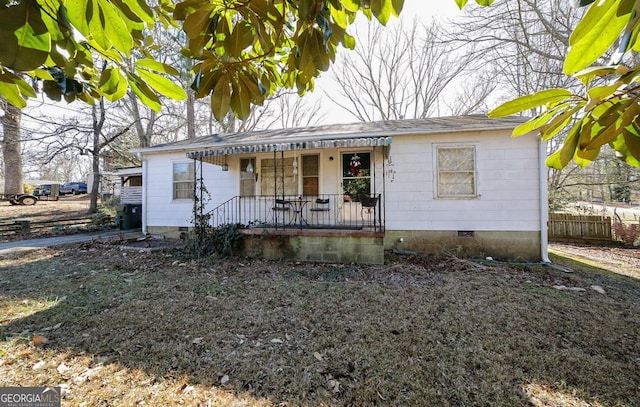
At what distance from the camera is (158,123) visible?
19688 mm

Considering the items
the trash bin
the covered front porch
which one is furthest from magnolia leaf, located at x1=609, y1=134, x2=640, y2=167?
the trash bin

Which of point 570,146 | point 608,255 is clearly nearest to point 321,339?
point 570,146

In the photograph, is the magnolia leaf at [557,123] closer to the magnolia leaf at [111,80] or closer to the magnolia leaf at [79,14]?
the magnolia leaf at [79,14]

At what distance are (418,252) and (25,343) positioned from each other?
7318mm

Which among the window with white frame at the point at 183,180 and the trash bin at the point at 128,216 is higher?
the window with white frame at the point at 183,180

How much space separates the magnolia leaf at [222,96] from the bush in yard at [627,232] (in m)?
13.5

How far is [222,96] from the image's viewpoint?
4.46 ft

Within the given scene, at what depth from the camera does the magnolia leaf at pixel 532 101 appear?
95 centimetres

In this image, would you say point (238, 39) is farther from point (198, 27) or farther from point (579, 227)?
point (579, 227)

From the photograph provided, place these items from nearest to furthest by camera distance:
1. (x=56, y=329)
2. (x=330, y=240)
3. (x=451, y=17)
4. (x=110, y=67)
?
1. (x=110, y=67)
2. (x=56, y=329)
3. (x=330, y=240)
4. (x=451, y=17)

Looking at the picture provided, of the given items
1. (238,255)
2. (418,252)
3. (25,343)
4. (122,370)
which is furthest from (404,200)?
(25,343)

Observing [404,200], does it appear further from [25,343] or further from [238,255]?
[25,343]

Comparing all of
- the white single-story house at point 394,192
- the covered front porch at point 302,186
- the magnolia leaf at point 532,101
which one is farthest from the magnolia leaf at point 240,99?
the covered front porch at point 302,186

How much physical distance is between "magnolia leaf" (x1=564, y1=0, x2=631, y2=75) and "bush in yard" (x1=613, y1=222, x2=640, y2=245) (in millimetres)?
12784
